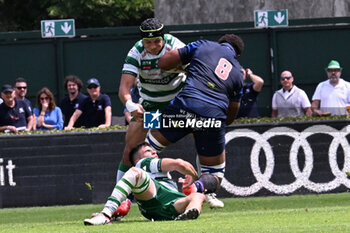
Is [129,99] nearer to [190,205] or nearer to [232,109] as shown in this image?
[232,109]

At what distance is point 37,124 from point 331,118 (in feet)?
16.3

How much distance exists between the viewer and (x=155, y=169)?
31.0 ft

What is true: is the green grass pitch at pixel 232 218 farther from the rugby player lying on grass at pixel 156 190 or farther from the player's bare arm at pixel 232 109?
the player's bare arm at pixel 232 109

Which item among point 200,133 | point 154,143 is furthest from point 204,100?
point 154,143

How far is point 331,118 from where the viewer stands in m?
14.7

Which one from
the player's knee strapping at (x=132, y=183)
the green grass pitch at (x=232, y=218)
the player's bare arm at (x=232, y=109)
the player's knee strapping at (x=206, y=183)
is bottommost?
the green grass pitch at (x=232, y=218)

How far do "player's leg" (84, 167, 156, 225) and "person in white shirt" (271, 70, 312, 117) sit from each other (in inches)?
297

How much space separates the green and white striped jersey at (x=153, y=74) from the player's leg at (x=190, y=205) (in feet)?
6.39

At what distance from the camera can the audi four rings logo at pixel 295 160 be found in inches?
568

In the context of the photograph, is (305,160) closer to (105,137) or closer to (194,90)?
(105,137)

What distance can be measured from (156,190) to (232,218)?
966 mm

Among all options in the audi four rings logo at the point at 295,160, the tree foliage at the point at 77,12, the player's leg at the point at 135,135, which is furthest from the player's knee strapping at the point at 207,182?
the tree foliage at the point at 77,12

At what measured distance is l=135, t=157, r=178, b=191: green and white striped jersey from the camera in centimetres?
944

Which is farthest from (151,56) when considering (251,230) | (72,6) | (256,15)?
(72,6)
